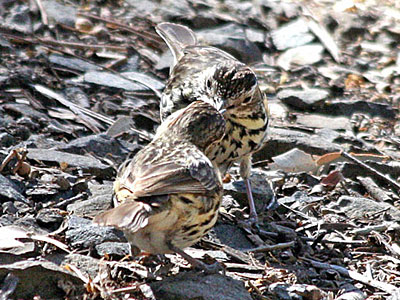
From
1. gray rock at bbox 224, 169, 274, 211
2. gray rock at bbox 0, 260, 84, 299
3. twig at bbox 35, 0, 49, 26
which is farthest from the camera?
twig at bbox 35, 0, 49, 26

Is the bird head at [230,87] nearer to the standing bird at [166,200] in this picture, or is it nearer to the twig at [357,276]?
the standing bird at [166,200]

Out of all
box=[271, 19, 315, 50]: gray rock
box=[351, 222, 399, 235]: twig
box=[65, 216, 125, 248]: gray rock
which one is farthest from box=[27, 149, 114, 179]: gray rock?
box=[271, 19, 315, 50]: gray rock

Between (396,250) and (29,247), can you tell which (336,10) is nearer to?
(396,250)

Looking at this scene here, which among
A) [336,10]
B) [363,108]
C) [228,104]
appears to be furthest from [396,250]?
[336,10]

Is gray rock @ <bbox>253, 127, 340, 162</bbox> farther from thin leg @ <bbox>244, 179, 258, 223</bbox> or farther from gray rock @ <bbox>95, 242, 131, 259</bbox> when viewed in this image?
gray rock @ <bbox>95, 242, 131, 259</bbox>

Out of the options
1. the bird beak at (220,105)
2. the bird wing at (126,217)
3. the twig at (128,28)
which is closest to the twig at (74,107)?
the bird beak at (220,105)

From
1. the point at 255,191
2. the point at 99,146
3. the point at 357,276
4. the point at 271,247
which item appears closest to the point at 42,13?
the point at 99,146

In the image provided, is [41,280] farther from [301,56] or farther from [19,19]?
[301,56]
